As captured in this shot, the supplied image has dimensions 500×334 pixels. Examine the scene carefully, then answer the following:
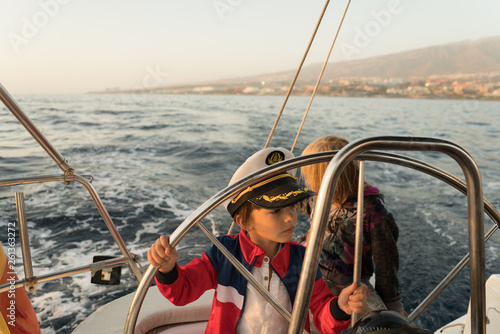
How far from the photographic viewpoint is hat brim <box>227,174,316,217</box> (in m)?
0.93

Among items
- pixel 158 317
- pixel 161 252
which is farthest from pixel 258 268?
pixel 158 317

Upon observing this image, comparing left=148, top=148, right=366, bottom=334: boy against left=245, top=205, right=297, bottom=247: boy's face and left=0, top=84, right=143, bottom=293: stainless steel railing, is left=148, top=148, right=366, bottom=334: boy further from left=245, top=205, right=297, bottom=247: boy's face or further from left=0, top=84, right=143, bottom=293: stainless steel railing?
left=0, top=84, right=143, bottom=293: stainless steel railing

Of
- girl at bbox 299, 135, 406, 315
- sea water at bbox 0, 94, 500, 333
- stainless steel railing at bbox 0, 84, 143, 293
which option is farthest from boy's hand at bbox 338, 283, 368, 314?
sea water at bbox 0, 94, 500, 333

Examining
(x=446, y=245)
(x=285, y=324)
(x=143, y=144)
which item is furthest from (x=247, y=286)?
(x=143, y=144)

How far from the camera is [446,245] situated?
169 inches

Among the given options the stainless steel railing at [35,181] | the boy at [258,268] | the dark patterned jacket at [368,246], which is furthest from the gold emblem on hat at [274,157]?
the stainless steel railing at [35,181]

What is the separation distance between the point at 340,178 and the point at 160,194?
4.68 metres

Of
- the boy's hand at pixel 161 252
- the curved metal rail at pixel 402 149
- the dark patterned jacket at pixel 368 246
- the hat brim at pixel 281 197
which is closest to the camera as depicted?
the curved metal rail at pixel 402 149

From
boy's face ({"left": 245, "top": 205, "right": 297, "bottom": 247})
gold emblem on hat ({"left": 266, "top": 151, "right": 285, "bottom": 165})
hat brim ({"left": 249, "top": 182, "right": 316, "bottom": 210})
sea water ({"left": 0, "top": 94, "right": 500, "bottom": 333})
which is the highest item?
gold emblem on hat ({"left": 266, "top": 151, "right": 285, "bottom": 165})

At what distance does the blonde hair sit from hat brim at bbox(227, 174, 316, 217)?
1.26 feet

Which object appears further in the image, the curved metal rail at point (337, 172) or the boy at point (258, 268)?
the boy at point (258, 268)

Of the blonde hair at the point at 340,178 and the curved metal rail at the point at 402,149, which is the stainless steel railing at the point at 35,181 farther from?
the curved metal rail at the point at 402,149

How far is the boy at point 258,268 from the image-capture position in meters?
0.94

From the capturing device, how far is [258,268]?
0.99 metres
